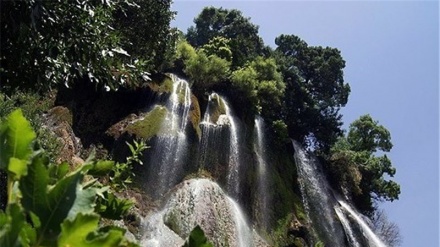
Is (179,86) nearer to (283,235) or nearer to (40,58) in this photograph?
(283,235)

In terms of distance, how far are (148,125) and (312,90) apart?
725 inches

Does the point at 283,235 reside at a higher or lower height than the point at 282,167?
lower

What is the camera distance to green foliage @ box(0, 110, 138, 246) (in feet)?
3.58

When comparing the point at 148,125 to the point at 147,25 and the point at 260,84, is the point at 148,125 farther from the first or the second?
the point at 260,84

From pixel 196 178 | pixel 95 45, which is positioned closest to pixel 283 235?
pixel 196 178

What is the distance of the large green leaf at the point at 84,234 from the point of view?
109cm

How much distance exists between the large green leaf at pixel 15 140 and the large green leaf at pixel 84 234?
26 cm

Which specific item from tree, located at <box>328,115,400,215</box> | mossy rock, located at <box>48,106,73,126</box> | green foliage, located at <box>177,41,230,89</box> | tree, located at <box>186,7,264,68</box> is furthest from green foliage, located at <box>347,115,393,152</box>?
mossy rock, located at <box>48,106,73,126</box>

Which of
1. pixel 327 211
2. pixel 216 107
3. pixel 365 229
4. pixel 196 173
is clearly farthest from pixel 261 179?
pixel 365 229

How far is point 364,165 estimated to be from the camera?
29.5 m

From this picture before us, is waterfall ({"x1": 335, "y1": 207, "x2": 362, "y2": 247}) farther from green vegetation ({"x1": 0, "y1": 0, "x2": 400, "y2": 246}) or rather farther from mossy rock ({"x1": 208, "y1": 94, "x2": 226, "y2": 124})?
mossy rock ({"x1": 208, "y1": 94, "x2": 226, "y2": 124})

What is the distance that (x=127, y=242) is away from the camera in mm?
1162

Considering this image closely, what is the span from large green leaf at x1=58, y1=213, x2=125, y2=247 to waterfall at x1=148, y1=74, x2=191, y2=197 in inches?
598

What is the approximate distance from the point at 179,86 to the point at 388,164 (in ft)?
55.1
